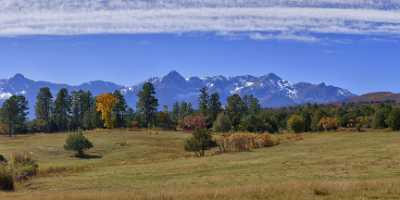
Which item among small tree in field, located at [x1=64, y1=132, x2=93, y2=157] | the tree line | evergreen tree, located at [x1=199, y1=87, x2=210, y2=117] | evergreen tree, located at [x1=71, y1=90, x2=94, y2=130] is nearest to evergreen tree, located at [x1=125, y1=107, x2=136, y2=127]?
the tree line

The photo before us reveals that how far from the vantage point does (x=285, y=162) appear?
47.2m

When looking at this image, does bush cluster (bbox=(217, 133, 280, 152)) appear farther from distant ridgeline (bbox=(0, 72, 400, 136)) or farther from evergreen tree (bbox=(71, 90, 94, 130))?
evergreen tree (bbox=(71, 90, 94, 130))

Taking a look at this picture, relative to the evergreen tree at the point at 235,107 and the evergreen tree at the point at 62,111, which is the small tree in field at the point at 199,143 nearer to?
the evergreen tree at the point at 235,107

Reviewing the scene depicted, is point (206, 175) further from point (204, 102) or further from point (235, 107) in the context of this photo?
point (204, 102)

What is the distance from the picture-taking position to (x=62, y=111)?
148 metres

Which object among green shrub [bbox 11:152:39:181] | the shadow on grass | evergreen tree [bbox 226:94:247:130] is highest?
evergreen tree [bbox 226:94:247:130]

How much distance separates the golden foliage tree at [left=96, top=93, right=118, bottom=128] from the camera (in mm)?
129375

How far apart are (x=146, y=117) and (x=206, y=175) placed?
113363mm

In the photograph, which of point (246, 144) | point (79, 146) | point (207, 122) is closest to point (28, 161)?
point (79, 146)

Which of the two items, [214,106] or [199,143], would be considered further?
[214,106]

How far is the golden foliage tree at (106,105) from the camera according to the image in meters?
129

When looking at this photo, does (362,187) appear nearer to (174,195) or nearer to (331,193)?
(331,193)

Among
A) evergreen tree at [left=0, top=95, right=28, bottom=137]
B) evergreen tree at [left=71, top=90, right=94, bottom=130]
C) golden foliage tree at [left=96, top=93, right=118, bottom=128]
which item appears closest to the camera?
golden foliage tree at [left=96, top=93, right=118, bottom=128]

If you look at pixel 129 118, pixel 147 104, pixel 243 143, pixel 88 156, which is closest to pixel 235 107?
pixel 147 104
